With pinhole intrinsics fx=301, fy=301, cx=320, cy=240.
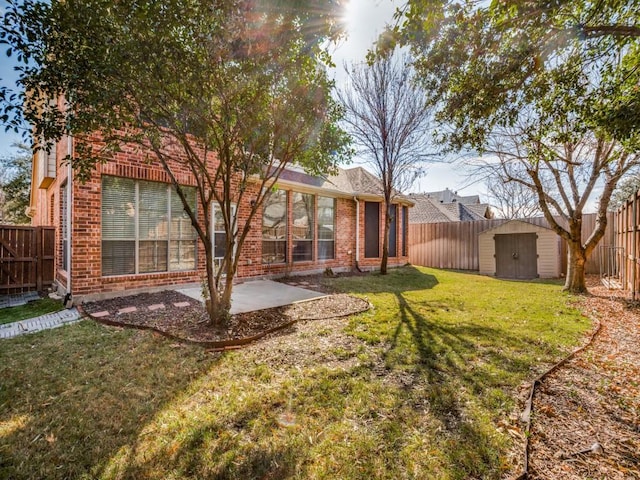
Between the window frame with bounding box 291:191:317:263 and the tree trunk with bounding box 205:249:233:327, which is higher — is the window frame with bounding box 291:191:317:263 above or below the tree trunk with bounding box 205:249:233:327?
above

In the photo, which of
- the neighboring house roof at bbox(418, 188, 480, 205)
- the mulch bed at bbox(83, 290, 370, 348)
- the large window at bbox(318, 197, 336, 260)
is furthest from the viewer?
the neighboring house roof at bbox(418, 188, 480, 205)

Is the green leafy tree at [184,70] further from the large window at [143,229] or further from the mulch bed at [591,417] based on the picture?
the mulch bed at [591,417]

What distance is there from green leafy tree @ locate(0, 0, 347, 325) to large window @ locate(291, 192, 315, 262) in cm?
533

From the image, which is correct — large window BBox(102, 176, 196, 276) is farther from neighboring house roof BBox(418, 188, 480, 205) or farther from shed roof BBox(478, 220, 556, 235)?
neighboring house roof BBox(418, 188, 480, 205)

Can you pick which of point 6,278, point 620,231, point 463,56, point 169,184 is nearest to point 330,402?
point 463,56

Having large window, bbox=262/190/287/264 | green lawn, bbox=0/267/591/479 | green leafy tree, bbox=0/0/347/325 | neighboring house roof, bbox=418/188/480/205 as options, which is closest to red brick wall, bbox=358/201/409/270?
large window, bbox=262/190/287/264

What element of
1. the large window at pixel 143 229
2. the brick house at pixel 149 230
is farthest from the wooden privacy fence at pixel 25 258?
the large window at pixel 143 229

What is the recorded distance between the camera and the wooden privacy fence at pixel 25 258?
7758 mm

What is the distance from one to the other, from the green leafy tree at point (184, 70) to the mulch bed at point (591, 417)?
4139 mm

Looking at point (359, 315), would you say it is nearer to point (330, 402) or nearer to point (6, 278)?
point (330, 402)

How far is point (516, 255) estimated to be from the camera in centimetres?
1177

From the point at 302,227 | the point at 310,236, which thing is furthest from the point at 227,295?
the point at 310,236

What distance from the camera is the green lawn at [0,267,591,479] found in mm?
2047

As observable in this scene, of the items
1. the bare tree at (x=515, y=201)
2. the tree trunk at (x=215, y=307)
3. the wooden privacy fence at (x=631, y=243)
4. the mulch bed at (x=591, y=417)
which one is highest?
the bare tree at (x=515, y=201)
